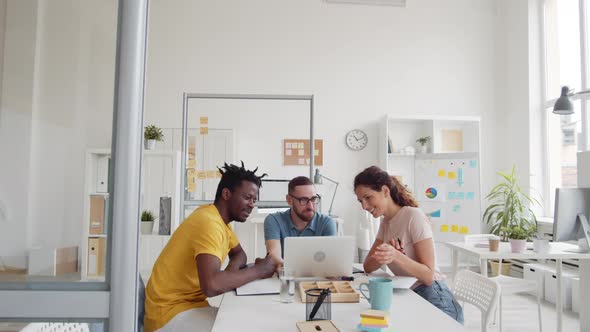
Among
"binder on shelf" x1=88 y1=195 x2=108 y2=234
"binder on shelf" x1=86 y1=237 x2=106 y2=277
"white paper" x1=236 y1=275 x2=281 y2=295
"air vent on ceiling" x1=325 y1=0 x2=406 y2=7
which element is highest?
"air vent on ceiling" x1=325 y1=0 x2=406 y2=7

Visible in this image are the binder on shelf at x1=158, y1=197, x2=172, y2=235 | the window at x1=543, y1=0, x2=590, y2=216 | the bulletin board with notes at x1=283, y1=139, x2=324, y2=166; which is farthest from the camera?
the bulletin board with notes at x1=283, y1=139, x2=324, y2=166

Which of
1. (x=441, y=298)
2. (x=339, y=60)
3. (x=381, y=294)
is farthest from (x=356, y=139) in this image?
(x=381, y=294)

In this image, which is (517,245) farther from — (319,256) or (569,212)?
(319,256)

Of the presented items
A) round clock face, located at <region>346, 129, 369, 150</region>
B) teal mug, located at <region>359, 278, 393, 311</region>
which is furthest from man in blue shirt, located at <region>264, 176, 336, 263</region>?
round clock face, located at <region>346, 129, 369, 150</region>

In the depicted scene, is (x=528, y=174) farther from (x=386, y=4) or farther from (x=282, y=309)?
(x=282, y=309)

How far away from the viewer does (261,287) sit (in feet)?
6.12

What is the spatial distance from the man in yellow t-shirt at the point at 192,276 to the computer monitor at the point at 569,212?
6.98ft

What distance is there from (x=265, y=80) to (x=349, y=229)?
7.36 feet

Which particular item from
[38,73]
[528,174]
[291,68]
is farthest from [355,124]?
[38,73]

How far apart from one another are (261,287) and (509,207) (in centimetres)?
426

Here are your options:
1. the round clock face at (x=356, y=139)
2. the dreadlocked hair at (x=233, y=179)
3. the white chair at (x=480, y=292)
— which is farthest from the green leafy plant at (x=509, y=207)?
the dreadlocked hair at (x=233, y=179)

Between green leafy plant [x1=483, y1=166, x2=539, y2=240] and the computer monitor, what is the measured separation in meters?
1.75

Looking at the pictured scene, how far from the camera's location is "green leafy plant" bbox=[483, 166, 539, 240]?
515cm

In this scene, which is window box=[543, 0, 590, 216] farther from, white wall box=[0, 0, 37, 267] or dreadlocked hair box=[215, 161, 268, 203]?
white wall box=[0, 0, 37, 267]
